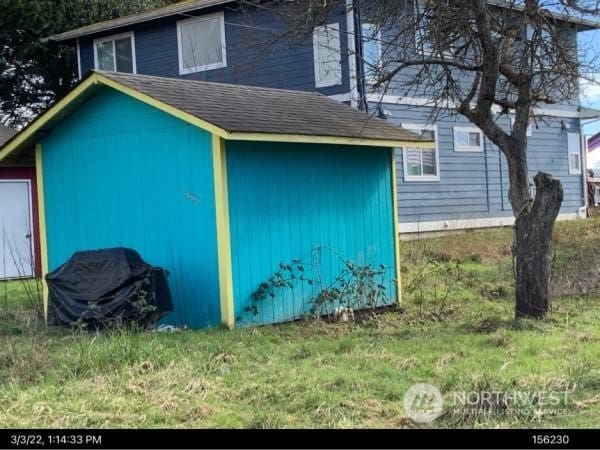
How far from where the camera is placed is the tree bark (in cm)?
926

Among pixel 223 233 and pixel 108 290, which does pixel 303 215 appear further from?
pixel 108 290

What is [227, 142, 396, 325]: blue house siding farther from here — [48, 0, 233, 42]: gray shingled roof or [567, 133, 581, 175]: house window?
[567, 133, 581, 175]: house window

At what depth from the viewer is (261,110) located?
10.5m

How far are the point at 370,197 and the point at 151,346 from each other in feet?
16.0

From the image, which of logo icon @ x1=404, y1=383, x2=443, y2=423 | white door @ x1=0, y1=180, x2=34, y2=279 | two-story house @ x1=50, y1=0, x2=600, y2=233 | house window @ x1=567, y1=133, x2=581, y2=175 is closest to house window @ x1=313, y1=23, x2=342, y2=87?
two-story house @ x1=50, y1=0, x2=600, y2=233

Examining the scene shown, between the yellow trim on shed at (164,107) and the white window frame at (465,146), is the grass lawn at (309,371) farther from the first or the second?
the white window frame at (465,146)

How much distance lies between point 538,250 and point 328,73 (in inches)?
345

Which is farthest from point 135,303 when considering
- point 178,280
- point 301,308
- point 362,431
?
point 362,431

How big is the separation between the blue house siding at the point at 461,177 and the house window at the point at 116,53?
7.50 m

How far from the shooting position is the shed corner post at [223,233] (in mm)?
9312

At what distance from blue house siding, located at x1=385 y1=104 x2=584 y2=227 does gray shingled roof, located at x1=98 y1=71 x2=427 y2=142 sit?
5.78m

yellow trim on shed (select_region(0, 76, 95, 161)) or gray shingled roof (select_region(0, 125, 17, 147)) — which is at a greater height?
gray shingled roof (select_region(0, 125, 17, 147))

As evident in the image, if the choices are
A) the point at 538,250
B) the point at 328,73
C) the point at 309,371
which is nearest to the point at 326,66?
the point at 328,73

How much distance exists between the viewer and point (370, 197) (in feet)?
37.3
